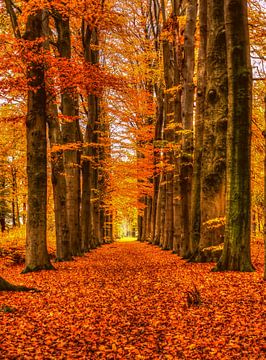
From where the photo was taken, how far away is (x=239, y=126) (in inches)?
355

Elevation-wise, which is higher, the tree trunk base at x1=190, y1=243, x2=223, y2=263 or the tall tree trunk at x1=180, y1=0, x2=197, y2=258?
the tall tree trunk at x1=180, y1=0, x2=197, y2=258

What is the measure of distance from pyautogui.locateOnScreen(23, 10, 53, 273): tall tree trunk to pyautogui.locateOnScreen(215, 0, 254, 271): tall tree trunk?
19.8 ft

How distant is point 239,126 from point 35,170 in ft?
21.1

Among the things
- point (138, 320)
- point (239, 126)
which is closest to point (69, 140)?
point (239, 126)

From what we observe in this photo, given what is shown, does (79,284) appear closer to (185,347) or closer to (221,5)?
(185,347)

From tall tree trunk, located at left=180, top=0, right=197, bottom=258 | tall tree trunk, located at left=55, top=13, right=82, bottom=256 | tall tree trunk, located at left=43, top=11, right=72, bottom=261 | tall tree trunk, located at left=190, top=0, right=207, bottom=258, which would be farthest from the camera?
tall tree trunk, located at left=55, top=13, right=82, bottom=256

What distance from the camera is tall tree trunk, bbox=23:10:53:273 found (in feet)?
39.7

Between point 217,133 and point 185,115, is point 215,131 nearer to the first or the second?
point 217,133

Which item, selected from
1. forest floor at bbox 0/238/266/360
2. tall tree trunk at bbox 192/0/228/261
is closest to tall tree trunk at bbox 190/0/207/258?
tall tree trunk at bbox 192/0/228/261

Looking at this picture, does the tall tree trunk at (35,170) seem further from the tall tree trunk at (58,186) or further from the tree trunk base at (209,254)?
the tree trunk base at (209,254)

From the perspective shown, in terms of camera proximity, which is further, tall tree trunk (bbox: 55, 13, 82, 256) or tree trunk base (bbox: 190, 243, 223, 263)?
tall tree trunk (bbox: 55, 13, 82, 256)

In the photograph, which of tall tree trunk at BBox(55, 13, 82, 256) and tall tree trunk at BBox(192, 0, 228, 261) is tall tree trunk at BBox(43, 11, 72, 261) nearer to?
tall tree trunk at BBox(55, 13, 82, 256)

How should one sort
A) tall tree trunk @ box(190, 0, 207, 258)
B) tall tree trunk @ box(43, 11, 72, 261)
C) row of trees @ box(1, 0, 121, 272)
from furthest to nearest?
tall tree trunk @ box(43, 11, 72, 261)
tall tree trunk @ box(190, 0, 207, 258)
row of trees @ box(1, 0, 121, 272)

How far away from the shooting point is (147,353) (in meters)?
4.80
